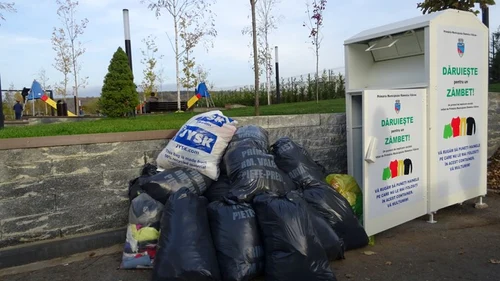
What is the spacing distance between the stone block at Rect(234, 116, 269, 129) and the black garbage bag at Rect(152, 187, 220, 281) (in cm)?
157

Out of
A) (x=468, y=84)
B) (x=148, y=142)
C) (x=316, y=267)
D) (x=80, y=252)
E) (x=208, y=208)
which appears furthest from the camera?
(x=468, y=84)

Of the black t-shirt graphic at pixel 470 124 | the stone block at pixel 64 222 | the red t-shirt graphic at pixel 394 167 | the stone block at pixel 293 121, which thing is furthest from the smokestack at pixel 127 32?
the black t-shirt graphic at pixel 470 124

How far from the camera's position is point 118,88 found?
636 centimetres

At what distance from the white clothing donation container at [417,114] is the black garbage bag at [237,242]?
4.32 feet

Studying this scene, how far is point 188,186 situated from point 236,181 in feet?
1.45

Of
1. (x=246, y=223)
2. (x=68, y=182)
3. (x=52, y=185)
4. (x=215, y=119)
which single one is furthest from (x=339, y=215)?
(x=52, y=185)

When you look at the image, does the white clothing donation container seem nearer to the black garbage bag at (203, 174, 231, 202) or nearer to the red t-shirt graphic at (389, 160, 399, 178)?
the red t-shirt graphic at (389, 160, 399, 178)

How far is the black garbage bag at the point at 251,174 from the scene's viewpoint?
11.7 ft

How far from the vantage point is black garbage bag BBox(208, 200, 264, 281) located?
3143mm

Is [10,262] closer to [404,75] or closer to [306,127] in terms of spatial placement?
[306,127]

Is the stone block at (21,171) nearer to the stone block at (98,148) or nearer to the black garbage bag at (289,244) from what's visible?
the stone block at (98,148)

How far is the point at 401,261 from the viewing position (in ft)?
12.0

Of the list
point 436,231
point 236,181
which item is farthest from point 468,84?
point 236,181

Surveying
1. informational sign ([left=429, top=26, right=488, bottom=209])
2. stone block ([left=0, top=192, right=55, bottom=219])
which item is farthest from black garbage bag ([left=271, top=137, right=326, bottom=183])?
stone block ([left=0, top=192, right=55, bottom=219])
